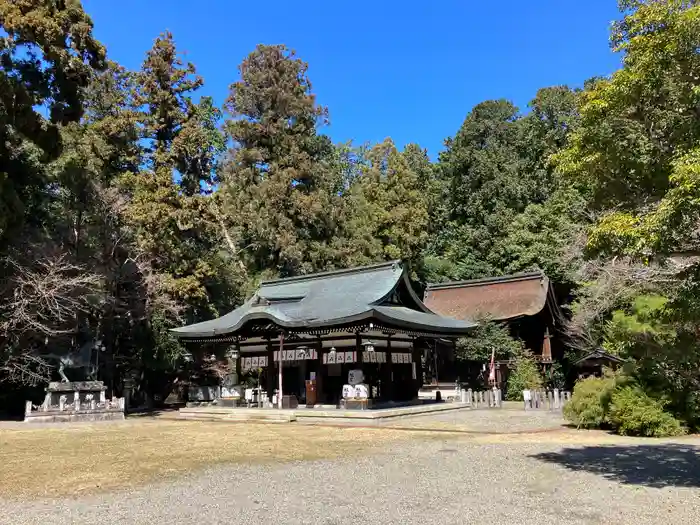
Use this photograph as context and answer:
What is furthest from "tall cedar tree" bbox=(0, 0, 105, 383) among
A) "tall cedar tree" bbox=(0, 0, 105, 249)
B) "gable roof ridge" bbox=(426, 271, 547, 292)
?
"gable roof ridge" bbox=(426, 271, 547, 292)

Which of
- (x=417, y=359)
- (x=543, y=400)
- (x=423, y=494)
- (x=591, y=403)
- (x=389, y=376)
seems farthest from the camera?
(x=417, y=359)

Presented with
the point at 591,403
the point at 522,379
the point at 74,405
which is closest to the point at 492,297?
the point at 522,379

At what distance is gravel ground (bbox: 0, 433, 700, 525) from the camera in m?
5.46

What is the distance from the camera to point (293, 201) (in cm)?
3362

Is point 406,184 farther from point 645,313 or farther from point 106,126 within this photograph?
point 645,313

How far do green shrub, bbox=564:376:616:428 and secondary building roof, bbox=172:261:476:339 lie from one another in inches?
240

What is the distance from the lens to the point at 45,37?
16703 mm

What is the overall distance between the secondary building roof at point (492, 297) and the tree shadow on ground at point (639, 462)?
16208 mm

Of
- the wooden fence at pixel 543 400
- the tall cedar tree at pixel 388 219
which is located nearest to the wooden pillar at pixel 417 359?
the wooden fence at pixel 543 400

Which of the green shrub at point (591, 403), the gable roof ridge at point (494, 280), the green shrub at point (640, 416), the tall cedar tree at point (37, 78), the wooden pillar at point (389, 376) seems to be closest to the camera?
the green shrub at point (640, 416)

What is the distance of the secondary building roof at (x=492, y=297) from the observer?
26.8m

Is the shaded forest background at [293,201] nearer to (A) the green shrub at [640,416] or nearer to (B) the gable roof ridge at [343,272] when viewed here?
(A) the green shrub at [640,416]

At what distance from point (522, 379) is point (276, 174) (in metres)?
18.5

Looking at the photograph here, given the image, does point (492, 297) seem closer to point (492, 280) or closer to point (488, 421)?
point (492, 280)
